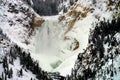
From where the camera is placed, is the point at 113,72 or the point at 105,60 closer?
the point at 113,72

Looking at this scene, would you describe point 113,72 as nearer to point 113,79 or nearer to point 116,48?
point 113,79

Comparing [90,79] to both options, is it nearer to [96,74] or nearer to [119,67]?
[96,74]

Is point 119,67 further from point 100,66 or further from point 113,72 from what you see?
point 100,66

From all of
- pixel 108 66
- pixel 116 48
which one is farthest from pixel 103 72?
pixel 116 48

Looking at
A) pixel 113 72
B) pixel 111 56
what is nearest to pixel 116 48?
pixel 111 56

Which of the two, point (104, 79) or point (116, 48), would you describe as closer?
point (104, 79)

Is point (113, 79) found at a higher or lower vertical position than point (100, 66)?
lower

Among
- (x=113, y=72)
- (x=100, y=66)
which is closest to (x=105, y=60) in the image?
(x=100, y=66)
